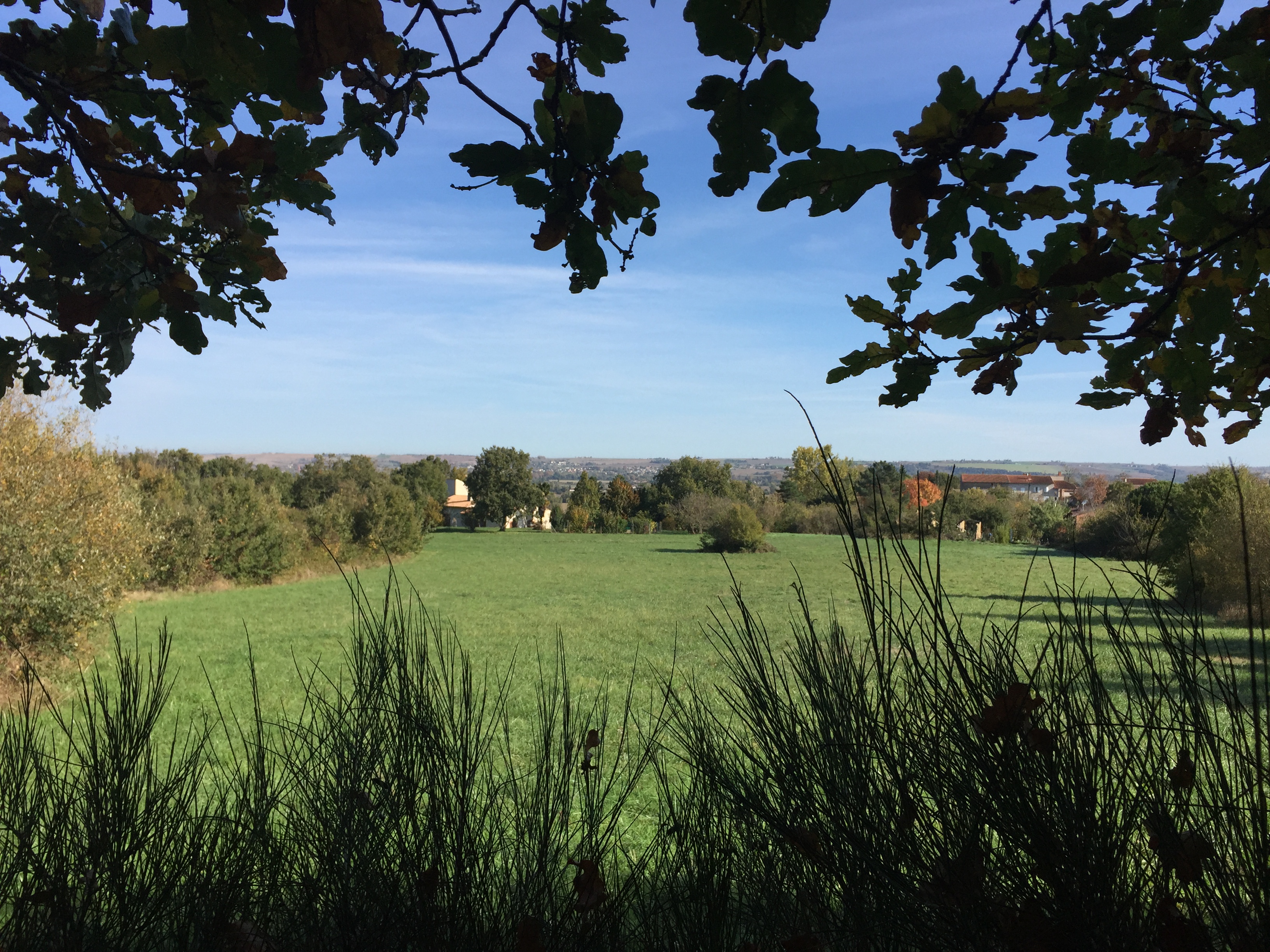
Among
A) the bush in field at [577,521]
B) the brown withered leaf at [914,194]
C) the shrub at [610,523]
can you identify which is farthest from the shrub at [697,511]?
the brown withered leaf at [914,194]

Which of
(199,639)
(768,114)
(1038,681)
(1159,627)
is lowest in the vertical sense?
(199,639)

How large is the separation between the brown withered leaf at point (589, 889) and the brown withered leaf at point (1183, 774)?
1045 millimetres

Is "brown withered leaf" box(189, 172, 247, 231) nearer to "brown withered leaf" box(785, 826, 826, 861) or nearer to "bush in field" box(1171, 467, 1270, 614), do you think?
"brown withered leaf" box(785, 826, 826, 861)

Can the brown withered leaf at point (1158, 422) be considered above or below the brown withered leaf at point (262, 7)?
below

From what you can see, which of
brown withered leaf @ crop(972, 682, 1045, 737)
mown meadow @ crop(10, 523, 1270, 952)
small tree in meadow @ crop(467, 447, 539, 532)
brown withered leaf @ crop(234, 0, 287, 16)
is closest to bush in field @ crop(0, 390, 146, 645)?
mown meadow @ crop(10, 523, 1270, 952)

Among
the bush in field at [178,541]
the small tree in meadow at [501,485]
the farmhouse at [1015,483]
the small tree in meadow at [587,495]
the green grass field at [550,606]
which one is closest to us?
the green grass field at [550,606]

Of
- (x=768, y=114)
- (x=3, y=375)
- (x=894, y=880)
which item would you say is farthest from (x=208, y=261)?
(x=894, y=880)

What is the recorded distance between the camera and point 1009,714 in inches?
50.4

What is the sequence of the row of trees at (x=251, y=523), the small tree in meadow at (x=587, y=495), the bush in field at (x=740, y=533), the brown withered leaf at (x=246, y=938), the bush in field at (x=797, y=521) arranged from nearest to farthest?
the brown withered leaf at (x=246, y=938), the row of trees at (x=251, y=523), the bush in field at (x=740, y=533), the bush in field at (x=797, y=521), the small tree in meadow at (x=587, y=495)

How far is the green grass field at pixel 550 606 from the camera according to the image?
14266mm

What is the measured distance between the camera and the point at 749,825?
5.17 ft

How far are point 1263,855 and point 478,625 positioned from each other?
19.4 m

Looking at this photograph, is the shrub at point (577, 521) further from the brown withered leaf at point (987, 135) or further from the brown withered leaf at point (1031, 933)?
the brown withered leaf at point (987, 135)

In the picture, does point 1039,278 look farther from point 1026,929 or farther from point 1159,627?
point 1026,929
